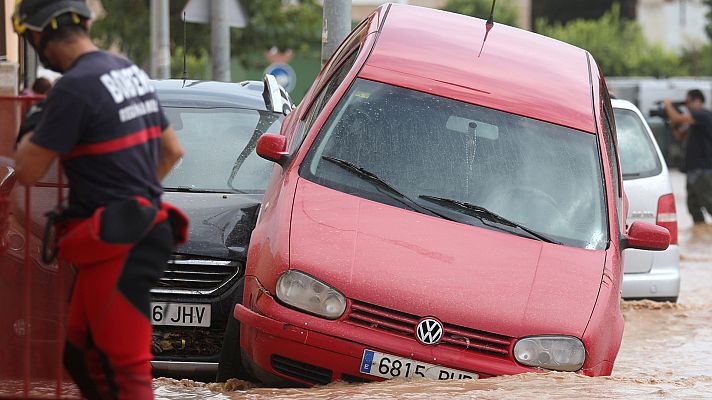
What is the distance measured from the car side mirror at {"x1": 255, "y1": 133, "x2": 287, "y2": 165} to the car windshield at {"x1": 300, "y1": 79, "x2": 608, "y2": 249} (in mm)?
174

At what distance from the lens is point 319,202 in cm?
711

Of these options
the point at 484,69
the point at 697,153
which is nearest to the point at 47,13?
the point at 484,69

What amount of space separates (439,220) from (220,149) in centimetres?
218

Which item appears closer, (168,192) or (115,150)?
(115,150)

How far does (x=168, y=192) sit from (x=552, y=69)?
223 cm

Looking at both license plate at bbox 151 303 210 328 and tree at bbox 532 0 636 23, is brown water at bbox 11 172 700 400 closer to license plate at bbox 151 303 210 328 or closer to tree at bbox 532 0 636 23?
license plate at bbox 151 303 210 328

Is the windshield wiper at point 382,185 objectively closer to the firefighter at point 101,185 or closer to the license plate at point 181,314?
the license plate at point 181,314

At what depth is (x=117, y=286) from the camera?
4.64m

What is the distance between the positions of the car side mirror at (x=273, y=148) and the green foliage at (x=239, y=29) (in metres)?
21.3

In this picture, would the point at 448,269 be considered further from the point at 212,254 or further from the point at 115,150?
the point at 115,150

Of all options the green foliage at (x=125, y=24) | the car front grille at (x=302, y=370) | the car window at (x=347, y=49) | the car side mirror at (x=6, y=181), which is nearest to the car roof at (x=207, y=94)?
the car window at (x=347, y=49)

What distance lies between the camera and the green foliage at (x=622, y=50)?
63.9 m

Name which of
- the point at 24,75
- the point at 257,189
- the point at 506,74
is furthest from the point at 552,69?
the point at 24,75

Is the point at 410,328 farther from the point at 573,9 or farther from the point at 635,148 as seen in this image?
the point at 573,9
